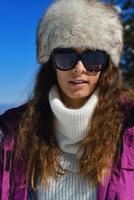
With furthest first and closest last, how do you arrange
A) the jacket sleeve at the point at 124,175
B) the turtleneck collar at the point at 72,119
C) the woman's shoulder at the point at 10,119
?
the woman's shoulder at the point at 10,119
the turtleneck collar at the point at 72,119
the jacket sleeve at the point at 124,175

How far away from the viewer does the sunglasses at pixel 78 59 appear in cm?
231

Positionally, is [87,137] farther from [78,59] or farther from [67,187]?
[78,59]

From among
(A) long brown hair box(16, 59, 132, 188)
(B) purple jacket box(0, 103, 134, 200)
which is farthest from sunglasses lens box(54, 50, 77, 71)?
(B) purple jacket box(0, 103, 134, 200)

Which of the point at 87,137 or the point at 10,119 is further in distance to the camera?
the point at 10,119

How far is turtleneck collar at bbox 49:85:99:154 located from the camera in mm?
2328

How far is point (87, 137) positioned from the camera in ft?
7.76

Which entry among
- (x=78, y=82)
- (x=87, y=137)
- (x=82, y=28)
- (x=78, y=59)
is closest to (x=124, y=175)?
(x=87, y=137)

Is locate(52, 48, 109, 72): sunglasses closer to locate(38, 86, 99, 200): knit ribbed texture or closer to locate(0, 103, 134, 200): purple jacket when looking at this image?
locate(38, 86, 99, 200): knit ribbed texture

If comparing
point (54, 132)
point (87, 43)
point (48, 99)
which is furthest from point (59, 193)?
point (87, 43)

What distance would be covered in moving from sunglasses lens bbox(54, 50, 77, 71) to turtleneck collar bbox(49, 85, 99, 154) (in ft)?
0.52

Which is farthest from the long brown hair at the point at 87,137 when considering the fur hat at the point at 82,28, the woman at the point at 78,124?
the fur hat at the point at 82,28

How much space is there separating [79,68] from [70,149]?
398 millimetres

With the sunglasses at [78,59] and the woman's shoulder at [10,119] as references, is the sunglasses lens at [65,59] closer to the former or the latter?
→ the sunglasses at [78,59]

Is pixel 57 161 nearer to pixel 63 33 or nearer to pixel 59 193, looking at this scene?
pixel 59 193
